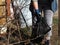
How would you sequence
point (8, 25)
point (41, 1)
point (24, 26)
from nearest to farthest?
point (8, 25), point (24, 26), point (41, 1)

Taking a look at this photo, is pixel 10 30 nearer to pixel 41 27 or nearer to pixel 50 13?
pixel 41 27

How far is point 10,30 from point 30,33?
4.02ft

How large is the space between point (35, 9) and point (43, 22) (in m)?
0.27

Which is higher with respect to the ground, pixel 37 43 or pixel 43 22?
pixel 43 22

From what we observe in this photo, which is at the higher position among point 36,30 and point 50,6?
point 50,6

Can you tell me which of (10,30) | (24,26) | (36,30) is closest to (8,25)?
(10,30)

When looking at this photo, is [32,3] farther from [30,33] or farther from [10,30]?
[10,30]

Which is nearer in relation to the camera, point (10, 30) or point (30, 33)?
point (10, 30)

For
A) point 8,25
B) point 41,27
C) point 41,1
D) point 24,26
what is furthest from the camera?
point 41,1

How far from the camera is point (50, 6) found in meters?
4.95

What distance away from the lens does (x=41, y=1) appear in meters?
4.86

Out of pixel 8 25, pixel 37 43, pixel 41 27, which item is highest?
pixel 8 25

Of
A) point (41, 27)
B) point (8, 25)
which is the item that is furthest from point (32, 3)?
point (8, 25)

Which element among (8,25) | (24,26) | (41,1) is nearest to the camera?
(8,25)
